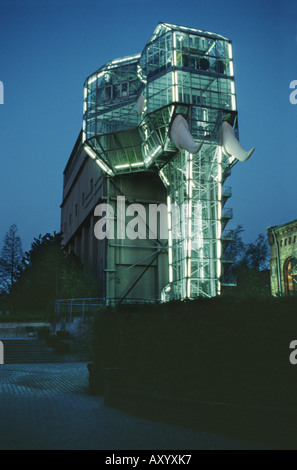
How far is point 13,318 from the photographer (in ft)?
126

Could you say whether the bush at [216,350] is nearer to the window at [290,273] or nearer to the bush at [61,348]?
the bush at [61,348]

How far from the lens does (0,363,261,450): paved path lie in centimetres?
655

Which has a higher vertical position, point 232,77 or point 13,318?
point 232,77

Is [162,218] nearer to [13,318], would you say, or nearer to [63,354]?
[13,318]

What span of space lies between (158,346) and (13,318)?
31662mm

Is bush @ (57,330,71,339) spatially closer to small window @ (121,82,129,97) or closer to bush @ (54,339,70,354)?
bush @ (54,339,70,354)

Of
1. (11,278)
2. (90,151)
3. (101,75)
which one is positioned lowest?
(11,278)

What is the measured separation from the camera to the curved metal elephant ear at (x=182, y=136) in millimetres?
30219

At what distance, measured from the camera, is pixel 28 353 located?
25266 millimetres

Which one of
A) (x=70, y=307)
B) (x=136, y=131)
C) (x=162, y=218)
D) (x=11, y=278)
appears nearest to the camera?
(x=70, y=307)

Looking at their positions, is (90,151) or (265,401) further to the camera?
(90,151)

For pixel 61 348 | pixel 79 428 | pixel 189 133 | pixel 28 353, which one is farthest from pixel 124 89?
pixel 79 428

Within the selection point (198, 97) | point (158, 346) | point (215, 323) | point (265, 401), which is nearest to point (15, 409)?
point (158, 346)

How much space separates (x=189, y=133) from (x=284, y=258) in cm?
1738
